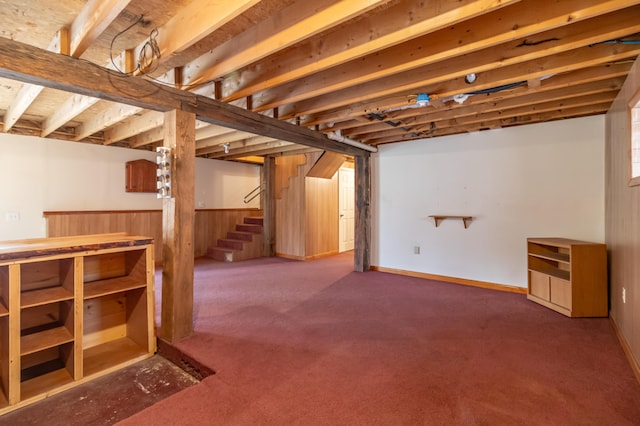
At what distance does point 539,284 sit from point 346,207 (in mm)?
4748

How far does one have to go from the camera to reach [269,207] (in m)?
7.08

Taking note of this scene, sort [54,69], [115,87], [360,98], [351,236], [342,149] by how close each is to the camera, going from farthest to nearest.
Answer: [351,236] < [342,149] < [360,98] < [115,87] < [54,69]

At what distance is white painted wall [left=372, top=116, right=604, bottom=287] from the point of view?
3.87m

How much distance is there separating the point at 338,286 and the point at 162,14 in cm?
371

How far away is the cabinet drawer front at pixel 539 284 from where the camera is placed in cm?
363

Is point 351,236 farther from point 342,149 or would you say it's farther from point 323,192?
point 342,149

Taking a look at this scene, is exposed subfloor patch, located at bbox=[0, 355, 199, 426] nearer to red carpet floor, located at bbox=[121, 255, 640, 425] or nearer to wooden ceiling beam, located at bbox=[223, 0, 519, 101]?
red carpet floor, located at bbox=[121, 255, 640, 425]

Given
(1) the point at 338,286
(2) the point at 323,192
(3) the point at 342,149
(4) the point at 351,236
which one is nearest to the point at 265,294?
(1) the point at 338,286

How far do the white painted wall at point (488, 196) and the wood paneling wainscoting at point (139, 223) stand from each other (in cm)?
340

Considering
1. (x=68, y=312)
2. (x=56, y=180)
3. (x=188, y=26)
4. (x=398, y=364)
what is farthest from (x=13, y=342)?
(x=56, y=180)

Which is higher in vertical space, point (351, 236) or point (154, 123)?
point (154, 123)

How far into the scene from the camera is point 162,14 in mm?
2012

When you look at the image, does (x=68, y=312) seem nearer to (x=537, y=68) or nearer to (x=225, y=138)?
(x=225, y=138)

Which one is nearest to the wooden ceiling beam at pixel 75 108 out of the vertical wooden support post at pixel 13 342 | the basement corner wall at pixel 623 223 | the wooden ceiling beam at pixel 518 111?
the vertical wooden support post at pixel 13 342
